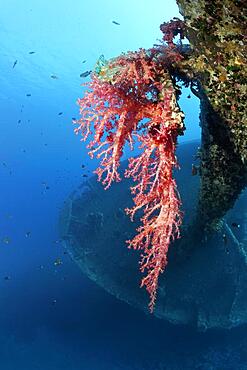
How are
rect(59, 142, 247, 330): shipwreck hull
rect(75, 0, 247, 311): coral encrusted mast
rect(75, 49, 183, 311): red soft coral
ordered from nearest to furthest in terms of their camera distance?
rect(75, 0, 247, 311): coral encrusted mast → rect(75, 49, 183, 311): red soft coral → rect(59, 142, 247, 330): shipwreck hull

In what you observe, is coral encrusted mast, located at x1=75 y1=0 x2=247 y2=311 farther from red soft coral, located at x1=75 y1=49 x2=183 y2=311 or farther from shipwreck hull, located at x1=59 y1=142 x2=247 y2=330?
shipwreck hull, located at x1=59 y1=142 x2=247 y2=330

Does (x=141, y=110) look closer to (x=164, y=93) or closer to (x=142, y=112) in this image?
(x=142, y=112)

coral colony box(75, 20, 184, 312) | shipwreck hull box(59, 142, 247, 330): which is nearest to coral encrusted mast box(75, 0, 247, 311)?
coral colony box(75, 20, 184, 312)

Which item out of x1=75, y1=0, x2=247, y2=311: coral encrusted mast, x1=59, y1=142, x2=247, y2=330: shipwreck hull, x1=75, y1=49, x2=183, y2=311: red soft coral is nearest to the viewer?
x1=75, y1=0, x2=247, y2=311: coral encrusted mast

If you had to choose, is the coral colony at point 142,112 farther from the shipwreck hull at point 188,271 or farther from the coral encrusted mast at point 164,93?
the shipwreck hull at point 188,271

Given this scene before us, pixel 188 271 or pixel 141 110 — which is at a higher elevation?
pixel 141 110

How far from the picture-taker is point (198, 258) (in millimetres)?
9945

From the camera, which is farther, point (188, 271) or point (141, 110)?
point (188, 271)

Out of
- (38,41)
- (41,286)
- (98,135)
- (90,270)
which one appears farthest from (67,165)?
(38,41)

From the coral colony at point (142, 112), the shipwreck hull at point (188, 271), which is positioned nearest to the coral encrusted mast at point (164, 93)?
the coral colony at point (142, 112)

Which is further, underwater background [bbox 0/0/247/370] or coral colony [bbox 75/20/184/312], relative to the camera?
underwater background [bbox 0/0/247/370]

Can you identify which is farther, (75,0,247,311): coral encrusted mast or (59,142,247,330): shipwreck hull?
(59,142,247,330): shipwreck hull

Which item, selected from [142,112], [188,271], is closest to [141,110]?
[142,112]

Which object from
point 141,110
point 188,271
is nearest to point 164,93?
point 141,110
